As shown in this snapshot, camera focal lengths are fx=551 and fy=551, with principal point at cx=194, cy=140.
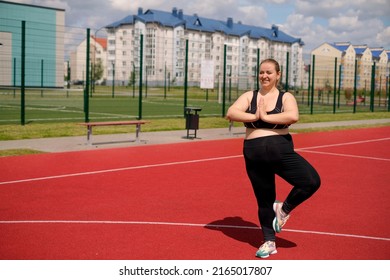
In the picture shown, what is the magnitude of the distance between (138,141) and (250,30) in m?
100

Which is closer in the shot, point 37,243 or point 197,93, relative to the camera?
point 37,243

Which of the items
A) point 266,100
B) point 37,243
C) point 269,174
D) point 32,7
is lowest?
point 37,243

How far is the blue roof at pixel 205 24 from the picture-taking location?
318ft

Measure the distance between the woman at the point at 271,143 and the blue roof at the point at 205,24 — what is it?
280ft

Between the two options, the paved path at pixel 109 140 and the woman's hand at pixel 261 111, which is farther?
the paved path at pixel 109 140

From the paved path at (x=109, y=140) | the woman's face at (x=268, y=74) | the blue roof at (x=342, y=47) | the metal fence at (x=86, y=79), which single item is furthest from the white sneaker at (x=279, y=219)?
the blue roof at (x=342, y=47)

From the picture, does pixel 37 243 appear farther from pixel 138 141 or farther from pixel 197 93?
pixel 197 93

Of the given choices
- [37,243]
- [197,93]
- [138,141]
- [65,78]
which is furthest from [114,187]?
[197,93]

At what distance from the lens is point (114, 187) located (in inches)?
345

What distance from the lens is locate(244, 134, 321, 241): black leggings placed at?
5.01 m

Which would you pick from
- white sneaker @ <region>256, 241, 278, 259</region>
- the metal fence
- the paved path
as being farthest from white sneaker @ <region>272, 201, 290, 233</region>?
the metal fence

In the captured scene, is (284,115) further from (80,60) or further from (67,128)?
(80,60)

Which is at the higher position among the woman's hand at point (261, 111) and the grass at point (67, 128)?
the woman's hand at point (261, 111)

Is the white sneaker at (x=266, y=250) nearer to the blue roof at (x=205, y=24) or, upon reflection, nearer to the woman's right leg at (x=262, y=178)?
the woman's right leg at (x=262, y=178)
